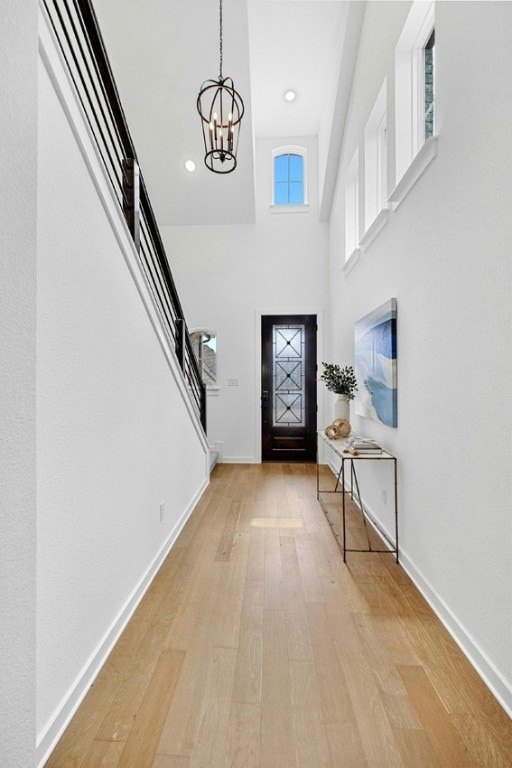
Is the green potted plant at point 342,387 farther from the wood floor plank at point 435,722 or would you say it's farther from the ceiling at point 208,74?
the ceiling at point 208,74

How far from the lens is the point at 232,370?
5.70 metres

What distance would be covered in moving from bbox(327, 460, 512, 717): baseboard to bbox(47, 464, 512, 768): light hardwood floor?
29 millimetres

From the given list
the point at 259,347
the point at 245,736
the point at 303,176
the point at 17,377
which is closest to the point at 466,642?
the point at 245,736

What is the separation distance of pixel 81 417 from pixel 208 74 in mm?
4470

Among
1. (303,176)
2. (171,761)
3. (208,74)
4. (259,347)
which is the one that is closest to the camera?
(171,761)

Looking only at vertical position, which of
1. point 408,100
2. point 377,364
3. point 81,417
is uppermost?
point 408,100

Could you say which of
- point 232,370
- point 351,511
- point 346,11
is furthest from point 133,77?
point 351,511

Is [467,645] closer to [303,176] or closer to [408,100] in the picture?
[408,100]

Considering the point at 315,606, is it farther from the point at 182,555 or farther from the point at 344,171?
the point at 344,171

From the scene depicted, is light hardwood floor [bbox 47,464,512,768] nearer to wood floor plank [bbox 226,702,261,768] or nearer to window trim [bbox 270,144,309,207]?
wood floor plank [bbox 226,702,261,768]

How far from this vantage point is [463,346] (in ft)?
5.66

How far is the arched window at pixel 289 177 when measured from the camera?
5.88 meters

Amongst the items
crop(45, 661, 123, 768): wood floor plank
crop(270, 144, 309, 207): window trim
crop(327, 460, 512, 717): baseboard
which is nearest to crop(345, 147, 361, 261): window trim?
crop(270, 144, 309, 207): window trim

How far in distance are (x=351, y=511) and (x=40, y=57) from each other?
11.4 feet
